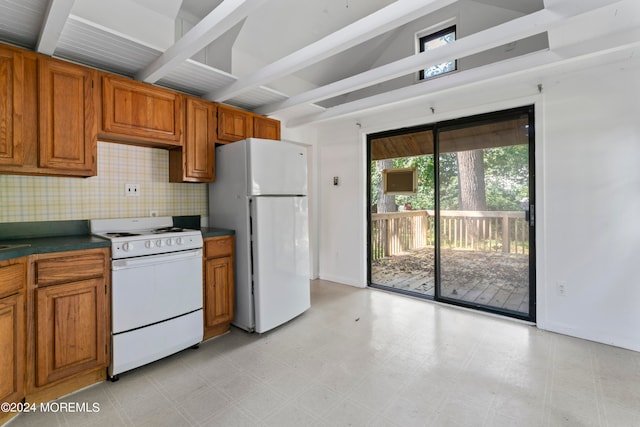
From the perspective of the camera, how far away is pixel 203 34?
1772 mm

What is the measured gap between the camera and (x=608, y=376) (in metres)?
2.01

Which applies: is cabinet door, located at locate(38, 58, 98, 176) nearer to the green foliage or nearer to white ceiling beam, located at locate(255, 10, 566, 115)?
white ceiling beam, located at locate(255, 10, 566, 115)

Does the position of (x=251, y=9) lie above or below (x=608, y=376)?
above

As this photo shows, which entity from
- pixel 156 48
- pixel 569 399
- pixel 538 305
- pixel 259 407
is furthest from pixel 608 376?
pixel 156 48

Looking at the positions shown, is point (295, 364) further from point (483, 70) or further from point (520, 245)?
point (483, 70)

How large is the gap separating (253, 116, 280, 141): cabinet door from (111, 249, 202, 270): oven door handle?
5.16 feet

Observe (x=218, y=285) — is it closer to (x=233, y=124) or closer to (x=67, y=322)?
(x=67, y=322)

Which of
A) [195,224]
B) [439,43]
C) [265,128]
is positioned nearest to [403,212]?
[439,43]

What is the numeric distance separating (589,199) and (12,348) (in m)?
4.24

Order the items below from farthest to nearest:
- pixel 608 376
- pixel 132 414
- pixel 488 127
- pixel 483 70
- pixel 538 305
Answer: pixel 488 127, pixel 538 305, pixel 483 70, pixel 608 376, pixel 132 414

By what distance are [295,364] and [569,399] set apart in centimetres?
176

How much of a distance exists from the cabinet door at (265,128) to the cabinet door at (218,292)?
4.93 ft

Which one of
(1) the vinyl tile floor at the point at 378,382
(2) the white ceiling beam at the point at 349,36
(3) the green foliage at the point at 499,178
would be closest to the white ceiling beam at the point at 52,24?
(2) the white ceiling beam at the point at 349,36

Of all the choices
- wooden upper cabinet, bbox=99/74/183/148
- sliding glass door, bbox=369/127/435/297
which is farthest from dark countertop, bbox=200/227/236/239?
sliding glass door, bbox=369/127/435/297
